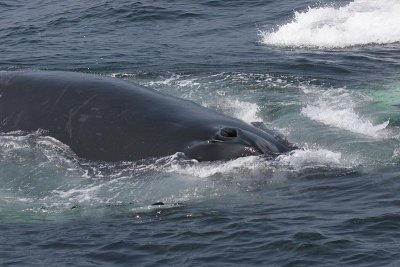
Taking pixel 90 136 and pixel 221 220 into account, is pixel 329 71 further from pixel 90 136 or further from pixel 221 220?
pixel 221 220

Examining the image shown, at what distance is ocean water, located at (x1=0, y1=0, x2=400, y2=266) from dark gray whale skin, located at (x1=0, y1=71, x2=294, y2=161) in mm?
286

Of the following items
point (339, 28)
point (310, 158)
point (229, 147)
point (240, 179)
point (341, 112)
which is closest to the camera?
point (240, 179)

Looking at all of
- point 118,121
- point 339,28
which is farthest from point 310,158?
point 339,28

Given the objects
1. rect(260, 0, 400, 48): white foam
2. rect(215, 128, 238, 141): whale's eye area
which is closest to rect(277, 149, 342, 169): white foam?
rect(215, 128, 238, 141): whale's eye area

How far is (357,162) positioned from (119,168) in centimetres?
453

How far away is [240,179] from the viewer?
1473 cm

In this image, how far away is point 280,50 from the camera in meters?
28.9

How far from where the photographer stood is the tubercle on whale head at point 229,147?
15203 millimetres

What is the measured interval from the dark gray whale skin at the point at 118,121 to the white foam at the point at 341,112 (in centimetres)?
199

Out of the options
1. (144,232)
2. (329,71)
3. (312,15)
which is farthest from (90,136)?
(312,15)

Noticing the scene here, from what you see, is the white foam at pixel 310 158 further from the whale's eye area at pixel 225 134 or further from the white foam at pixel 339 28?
the white foam at pixel 339 28

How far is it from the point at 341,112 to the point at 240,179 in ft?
17.1

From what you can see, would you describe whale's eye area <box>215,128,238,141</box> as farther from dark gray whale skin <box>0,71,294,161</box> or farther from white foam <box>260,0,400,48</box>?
white foam <box>260,0,400,48</box>

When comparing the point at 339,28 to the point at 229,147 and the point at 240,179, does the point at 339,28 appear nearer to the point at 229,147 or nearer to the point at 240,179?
the point at 229,147
